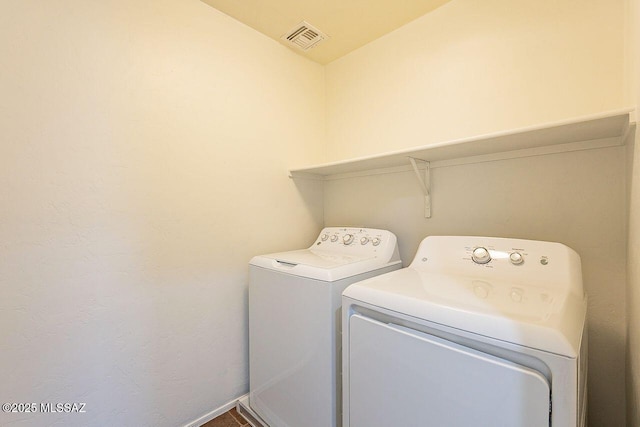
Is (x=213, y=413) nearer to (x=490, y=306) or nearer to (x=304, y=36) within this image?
(x=490, y=306)

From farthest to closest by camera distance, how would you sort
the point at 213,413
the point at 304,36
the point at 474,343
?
the point at 304,36
the point at 213,413
the point at 474,343

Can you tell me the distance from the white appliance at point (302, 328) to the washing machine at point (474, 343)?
0.12 meters

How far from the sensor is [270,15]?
1578 millimetres

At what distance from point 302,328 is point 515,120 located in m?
1.38

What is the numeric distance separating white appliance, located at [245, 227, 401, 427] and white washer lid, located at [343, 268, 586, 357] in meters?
0.18

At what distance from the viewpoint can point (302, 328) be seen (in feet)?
3.91

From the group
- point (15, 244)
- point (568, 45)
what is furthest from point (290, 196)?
point (568, 45)

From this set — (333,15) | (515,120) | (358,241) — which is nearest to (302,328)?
(358,241)

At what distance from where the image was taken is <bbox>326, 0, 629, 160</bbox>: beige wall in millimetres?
1112

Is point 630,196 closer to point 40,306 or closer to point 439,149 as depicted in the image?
point 439,149

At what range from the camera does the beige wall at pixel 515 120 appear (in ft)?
3.56

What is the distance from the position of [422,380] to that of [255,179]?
1347 millimetres

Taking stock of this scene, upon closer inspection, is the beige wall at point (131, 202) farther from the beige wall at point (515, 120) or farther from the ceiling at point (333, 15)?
the beige wall at point (515, 120)

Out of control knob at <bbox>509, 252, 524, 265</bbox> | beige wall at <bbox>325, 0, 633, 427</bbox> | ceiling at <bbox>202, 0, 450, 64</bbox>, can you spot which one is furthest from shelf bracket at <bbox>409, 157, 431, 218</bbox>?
ceiling at <bbox>202, 0, 450, 64</bbox>
